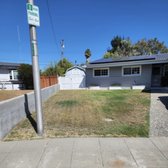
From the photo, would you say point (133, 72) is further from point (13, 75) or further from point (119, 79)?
point (13, 75)

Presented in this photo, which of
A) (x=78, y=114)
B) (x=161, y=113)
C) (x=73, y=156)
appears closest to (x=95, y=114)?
(x=78, y=114)

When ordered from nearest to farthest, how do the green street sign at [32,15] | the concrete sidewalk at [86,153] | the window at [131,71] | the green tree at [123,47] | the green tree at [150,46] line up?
the concrete sidewalk at [86,153] < the green street sign at [32,15] < the window at [131,71] < the green tree at [150,46] < the green tree at [123,47]

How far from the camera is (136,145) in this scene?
13.0ft

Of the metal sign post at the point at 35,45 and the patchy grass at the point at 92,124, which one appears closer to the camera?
the metal sign post at the point at 35,45

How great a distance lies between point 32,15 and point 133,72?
14.3 m

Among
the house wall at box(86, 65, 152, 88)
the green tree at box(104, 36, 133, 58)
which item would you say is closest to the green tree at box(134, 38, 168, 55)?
the green tree at box(104, 36, 133, 58)

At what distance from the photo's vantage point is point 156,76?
16781mm

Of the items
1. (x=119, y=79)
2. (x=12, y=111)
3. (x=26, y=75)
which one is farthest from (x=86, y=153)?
(x=26, y=75)

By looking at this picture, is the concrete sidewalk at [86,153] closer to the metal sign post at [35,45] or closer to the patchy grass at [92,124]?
the patchy grass at [92,124]

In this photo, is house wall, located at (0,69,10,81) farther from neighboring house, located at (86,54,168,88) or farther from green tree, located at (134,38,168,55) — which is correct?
green tree, located at (134,38,168,55)

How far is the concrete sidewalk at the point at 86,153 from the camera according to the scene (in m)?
3.18

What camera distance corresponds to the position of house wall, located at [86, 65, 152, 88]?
16.4m

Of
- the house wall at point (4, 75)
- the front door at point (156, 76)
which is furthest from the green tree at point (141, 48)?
the house wall at point (4, 75)

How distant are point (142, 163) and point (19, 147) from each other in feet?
9.39
